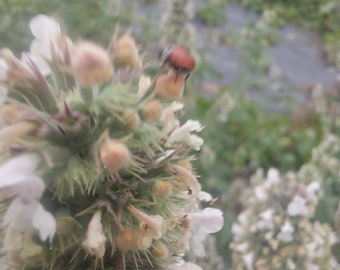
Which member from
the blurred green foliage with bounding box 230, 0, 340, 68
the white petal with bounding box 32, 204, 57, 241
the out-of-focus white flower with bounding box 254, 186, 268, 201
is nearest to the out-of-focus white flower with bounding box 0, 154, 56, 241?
the white petal with bounding box 32, 204, 57, 241

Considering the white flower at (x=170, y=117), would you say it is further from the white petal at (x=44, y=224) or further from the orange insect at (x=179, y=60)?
the white petal at (x=44, y=224)

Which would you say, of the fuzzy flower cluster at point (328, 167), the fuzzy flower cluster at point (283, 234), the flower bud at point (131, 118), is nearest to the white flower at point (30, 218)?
the flower bud at point (131, 118)

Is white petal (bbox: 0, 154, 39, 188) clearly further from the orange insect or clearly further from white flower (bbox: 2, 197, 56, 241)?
the orange insect

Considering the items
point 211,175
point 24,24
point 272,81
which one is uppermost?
point 24,24

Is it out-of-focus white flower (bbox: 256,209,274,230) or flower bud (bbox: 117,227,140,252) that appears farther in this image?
out-of-focus white flower (bbox: 256,209,274,230)

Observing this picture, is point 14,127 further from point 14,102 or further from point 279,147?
point 279,147

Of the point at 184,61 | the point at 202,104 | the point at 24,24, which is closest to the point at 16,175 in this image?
the point at 184,61

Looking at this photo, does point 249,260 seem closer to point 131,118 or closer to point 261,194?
point 261,194
